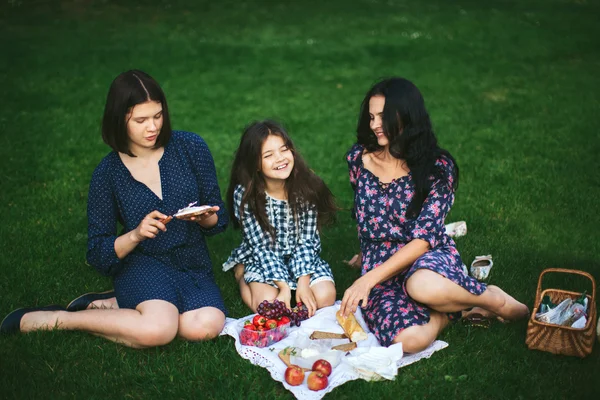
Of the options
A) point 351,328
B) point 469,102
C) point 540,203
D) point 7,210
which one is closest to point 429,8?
point 469,102

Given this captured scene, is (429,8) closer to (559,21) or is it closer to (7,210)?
(559,21)

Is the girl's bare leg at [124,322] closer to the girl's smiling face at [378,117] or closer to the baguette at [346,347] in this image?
the baguette at [346,347]

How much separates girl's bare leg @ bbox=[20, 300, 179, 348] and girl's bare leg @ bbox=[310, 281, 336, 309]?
954 mm

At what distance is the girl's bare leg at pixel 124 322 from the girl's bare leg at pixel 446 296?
1.40 m

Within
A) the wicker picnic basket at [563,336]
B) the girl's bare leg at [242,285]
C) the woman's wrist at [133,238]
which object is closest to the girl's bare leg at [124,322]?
the woman's wrist at [133,238]

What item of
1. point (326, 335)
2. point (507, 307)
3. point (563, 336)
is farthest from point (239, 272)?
point (563, 336)

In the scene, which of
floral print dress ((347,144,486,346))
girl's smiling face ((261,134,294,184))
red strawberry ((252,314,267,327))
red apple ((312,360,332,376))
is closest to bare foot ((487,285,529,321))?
floral print dress ((347,144,486,346))

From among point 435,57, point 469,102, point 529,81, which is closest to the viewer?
point 469,102

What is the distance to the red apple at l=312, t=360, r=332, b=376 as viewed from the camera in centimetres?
355

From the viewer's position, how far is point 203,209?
3881mm

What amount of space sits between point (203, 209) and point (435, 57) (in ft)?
28.3

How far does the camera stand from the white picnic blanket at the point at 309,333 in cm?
353

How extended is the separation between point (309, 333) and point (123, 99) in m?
1.75

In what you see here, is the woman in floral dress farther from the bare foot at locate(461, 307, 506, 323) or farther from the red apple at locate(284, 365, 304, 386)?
the red apple at locate(284, 365, 304, 386)
